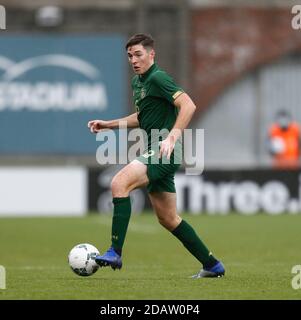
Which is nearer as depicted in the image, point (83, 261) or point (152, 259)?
point (83, 261)

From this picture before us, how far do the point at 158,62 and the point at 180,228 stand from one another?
20.1 metres

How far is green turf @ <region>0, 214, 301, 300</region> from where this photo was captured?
8555 millimetres

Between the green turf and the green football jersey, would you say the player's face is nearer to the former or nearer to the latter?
the green football jersey

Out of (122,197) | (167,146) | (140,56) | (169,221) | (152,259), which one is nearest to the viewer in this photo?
(167,146)

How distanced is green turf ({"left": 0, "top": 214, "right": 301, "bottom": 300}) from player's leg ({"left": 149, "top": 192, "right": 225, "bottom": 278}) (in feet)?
0.84

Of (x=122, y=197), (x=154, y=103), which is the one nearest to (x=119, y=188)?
(x=122, y=197)

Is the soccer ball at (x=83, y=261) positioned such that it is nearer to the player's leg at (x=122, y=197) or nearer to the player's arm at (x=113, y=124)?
the player's leg at (x=122, y=197)

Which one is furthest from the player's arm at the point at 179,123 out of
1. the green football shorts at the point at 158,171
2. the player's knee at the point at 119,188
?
the player's knee at the point at 119,188

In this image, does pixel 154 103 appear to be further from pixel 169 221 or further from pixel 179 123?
pixel 169 221

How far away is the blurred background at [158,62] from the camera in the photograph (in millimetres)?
29094

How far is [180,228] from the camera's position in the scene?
9727 millimetres

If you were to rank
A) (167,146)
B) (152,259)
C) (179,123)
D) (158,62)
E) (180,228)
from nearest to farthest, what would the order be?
(167,146), (179,123), (180,228), (152,259), (158,62)

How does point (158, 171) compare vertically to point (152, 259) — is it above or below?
above

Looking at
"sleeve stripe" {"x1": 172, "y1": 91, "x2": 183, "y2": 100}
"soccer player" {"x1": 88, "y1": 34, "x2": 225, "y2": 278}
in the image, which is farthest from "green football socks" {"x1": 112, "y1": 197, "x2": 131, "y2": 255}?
"sleeve stripe" {"x1": 172, "y1": 91, "x2": 183, "y2": 100}
